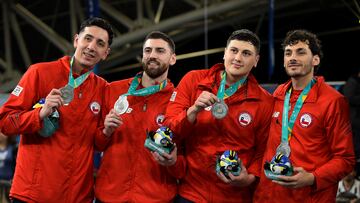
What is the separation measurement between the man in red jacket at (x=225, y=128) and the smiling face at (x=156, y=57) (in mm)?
218

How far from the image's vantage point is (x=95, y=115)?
3814 millimetres

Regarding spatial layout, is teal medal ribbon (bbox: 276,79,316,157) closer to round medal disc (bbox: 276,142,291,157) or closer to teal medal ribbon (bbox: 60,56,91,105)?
round medal disc (bbox: 276,142,291,157)

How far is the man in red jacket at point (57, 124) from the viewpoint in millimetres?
3529

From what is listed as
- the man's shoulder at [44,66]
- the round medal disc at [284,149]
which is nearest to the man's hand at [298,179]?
the round medal disc at [284,149]

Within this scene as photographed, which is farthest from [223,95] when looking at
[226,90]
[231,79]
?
[231,79]

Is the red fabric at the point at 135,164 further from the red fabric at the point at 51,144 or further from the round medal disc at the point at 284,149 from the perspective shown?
the round medal disc at the point at 284,149

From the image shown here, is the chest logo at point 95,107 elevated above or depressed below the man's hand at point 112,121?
above

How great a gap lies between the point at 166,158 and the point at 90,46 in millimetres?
987

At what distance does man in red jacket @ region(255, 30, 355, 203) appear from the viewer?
3467 mm

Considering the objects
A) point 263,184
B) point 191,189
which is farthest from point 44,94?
point 263,184

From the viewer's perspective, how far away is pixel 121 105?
3.66 m

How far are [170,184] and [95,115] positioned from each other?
71cm

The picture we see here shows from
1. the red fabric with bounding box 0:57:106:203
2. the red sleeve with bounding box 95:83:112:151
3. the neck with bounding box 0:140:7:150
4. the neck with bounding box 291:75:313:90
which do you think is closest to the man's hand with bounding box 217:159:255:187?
the neck with bounding box 291:75:313:90

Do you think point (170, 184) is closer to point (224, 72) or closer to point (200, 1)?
point (224, 72)
